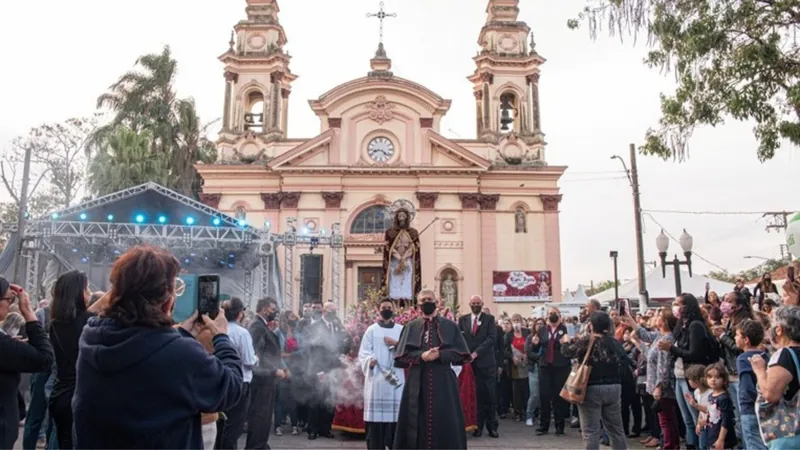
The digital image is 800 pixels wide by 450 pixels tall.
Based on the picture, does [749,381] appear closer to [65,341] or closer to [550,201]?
[65,341]

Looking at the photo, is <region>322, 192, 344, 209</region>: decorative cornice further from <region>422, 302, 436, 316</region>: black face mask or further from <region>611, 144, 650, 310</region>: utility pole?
<region>422, 302, 436, 316</region>: black face mask

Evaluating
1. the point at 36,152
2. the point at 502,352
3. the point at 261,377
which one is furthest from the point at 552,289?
the point at 36,152

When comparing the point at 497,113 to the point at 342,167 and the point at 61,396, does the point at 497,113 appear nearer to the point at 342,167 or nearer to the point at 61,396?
the point at 342,167

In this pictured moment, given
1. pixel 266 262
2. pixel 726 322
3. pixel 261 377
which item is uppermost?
pixel 266 262

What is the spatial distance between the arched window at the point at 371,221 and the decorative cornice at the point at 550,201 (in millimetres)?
8057

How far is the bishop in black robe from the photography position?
21.0ft

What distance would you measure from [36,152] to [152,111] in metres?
6.07

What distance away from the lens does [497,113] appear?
34750 mm

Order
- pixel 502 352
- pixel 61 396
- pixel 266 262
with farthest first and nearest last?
1. pixel 266 262
2. pixel 502 352
3. pixel 61 396

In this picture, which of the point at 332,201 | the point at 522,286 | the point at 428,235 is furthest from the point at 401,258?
the point at 522,286

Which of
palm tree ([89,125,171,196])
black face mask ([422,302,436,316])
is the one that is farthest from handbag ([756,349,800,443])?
palm tree ([89,125,171,196])

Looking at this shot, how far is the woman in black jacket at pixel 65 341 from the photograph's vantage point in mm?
4867

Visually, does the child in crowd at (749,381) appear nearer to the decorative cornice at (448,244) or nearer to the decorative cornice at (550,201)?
the decorative cornice at (448,244)

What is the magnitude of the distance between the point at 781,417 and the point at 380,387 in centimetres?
473
